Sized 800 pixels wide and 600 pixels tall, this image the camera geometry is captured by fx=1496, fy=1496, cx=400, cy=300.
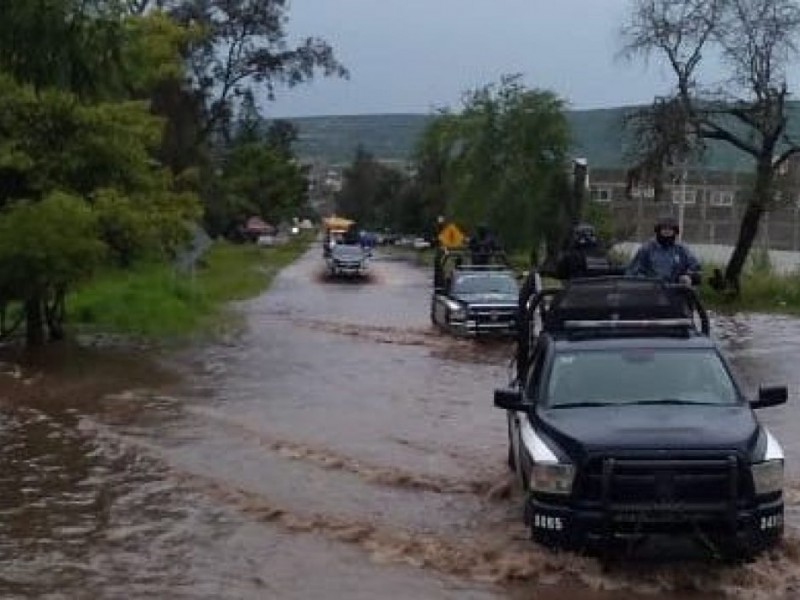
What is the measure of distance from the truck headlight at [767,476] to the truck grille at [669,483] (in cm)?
15

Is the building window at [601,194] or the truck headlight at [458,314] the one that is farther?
the building window at [601,194]

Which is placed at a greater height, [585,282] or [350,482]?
[585,282]

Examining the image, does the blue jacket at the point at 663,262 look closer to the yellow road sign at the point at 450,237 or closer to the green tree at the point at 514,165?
the yellow road sign at the point at 450,237

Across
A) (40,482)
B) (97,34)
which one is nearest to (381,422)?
(40,482)

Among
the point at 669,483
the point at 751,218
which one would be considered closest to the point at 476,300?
the point at 751,218

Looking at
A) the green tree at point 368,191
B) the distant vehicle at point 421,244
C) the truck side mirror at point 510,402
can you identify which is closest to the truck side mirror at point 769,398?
the truck side mirror at point 510,402

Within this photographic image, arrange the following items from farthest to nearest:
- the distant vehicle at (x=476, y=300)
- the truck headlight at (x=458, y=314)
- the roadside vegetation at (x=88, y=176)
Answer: the truck headlight at (x=458, y=314)
the distant vehicle at (x=476, y=300)
the roadside vegetation at (x=88, y=176)

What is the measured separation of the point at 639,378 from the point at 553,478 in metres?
1.53

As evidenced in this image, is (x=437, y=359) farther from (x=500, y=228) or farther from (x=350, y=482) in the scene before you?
(x=500, y=228)

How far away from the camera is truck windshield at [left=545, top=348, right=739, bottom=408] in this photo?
1068 cm

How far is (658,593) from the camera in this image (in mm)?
9445

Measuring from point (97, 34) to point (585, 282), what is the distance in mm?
5591

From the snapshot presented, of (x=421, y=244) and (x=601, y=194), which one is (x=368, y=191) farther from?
(x=601, y=194)

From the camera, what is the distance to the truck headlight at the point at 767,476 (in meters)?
9.53
